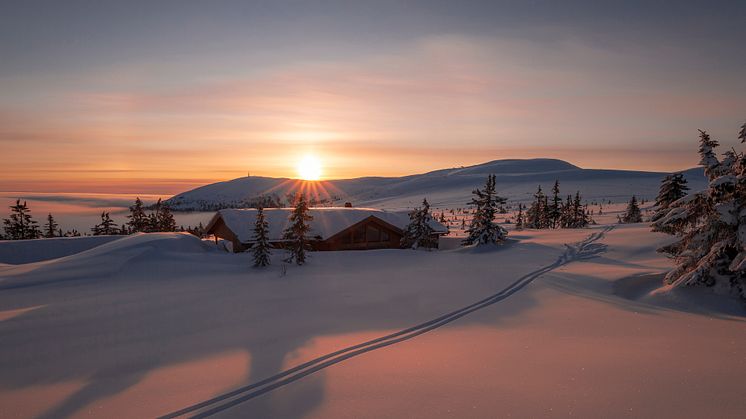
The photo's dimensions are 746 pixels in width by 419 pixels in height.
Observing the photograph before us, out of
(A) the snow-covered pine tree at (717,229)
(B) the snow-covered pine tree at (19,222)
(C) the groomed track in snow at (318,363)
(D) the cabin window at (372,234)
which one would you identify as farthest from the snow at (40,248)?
(A) the snow-covered pine tree at (717,229)

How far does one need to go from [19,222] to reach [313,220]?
145 ft

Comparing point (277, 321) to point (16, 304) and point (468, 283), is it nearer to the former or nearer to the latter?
point (468, 283)

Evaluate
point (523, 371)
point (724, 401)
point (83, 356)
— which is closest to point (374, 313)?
point (523, 371)

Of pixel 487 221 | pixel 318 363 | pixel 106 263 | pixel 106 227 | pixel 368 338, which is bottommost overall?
pixel 106 227

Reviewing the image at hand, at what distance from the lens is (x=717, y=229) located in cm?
1336

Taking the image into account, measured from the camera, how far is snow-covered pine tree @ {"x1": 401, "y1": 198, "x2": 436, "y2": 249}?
33188 mm

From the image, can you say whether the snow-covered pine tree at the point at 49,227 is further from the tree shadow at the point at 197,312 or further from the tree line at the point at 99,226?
the tree shadow at the point at 197,312

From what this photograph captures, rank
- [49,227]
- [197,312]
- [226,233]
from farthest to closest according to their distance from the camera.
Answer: [49,227] < [226,233] < [197,312]

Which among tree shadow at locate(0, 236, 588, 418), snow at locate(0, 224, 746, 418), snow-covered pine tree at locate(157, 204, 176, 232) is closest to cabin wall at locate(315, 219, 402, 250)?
tree shadow at locate(0, 236, 588, 418)

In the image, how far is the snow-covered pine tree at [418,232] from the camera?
3319 centimetres

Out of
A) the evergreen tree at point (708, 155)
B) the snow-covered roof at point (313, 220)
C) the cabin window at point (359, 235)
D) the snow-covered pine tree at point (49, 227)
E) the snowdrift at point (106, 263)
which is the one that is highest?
the evergreen tree at point (708, 155)

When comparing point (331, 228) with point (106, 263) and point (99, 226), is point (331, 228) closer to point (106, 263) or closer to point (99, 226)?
point (106, 263)

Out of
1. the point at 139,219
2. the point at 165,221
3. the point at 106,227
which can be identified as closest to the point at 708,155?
the point at 165,221

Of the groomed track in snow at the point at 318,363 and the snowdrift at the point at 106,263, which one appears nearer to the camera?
the groomed track in snow at the point at 318,363
